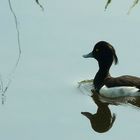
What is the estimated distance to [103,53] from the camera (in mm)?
10961

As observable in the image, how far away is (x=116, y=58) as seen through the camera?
1042 cm

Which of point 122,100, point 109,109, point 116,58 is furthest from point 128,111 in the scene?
point 116,58

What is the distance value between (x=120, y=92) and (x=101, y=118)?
1.34m

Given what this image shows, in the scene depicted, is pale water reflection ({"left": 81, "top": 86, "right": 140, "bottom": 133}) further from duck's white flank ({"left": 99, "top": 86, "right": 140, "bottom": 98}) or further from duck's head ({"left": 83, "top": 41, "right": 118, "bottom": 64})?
duck's head ({"left": 83, "top": 41, "right": 118, "bottom": 64})

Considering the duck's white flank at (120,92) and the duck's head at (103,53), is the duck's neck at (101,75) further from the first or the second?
the duck's white flank at (120,92)

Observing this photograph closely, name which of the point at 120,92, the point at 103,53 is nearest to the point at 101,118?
the point at 120,92

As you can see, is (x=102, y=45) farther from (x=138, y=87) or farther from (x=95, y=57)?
(x=138, y=87)

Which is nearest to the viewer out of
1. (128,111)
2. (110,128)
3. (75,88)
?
(110,128)

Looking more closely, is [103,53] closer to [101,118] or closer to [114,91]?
[114,91]

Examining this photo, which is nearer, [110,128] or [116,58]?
[110,128]

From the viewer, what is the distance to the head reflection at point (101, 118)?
8.20m

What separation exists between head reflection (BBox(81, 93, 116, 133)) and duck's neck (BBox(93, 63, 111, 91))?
1.05 meters

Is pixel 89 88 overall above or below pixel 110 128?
below

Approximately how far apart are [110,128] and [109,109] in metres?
1.09
